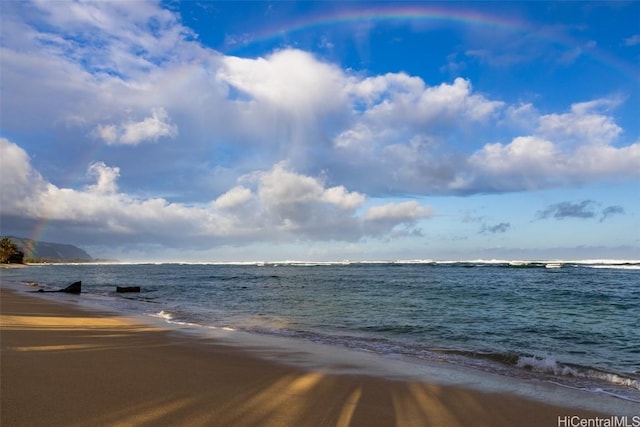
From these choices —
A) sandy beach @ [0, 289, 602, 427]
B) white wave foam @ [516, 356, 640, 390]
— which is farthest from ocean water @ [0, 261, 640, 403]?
sandy beach @ [0, 289, 602, 427]

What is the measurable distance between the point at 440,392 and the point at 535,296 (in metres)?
28.3

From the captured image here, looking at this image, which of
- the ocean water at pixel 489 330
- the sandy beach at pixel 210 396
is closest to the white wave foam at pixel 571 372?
the ocean water at pixel 489 330

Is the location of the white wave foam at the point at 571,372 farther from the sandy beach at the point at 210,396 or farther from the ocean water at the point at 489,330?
the sandy beach at the point at 210,396

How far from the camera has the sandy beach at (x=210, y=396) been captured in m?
5.36

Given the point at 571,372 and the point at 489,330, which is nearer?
the point at 571,372

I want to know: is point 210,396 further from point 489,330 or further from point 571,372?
point 489,330

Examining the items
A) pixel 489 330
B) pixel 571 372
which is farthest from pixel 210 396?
pixel 489 330

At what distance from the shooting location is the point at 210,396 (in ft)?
20.8

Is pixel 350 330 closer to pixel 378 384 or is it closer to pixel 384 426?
pixel 378 384

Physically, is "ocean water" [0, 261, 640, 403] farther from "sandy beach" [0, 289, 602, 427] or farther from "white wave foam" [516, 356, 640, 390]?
"sandy beach" [0, 289, 602, 427]

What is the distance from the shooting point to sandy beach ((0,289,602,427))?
17.6 ft

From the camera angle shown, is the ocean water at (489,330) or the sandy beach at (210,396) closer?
the sandy beach at (210,396)

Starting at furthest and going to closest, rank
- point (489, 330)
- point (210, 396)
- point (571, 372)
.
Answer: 1. point (489, 330)
2. point (571, 372)
3. point (210, 396)

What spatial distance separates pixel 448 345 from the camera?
1370 cm
